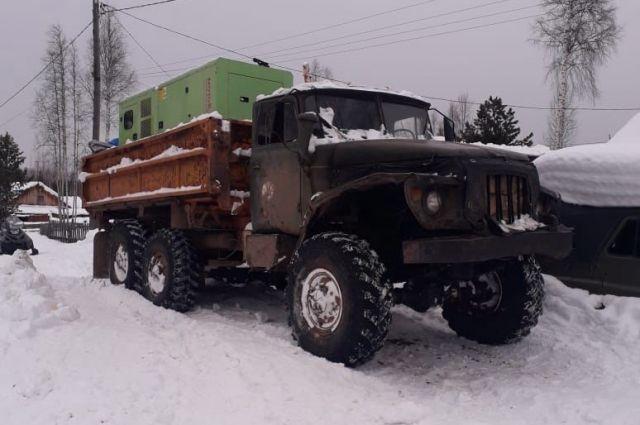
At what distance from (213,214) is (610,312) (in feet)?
14.8

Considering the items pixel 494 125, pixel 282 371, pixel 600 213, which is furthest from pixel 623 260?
pixel 494 125

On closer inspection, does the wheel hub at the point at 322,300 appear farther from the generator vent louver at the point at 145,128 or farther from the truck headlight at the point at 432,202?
the generator vent louver at the point at 145,128

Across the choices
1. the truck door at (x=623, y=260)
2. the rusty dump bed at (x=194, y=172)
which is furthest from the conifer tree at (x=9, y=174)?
the truck door at (x=623, y=260)

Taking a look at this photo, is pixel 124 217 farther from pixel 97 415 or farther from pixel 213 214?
pixel 97 415

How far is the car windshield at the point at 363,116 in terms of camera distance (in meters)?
5.69

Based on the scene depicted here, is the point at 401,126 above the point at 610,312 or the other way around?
above

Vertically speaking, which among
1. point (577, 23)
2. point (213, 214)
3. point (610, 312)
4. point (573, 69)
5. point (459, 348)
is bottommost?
point (459, 348)

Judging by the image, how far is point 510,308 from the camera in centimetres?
572

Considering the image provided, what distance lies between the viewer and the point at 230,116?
297 inches

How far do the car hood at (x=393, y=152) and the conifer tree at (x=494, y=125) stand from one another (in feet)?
58.3

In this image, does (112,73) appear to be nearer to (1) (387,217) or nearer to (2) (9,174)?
(2) (9,174)

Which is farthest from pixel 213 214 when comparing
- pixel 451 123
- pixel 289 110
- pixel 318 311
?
pixel 451 123

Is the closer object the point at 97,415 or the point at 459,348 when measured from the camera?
the point at 97,415

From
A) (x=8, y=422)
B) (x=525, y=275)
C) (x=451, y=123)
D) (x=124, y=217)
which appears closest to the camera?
(x=8, y=422)
